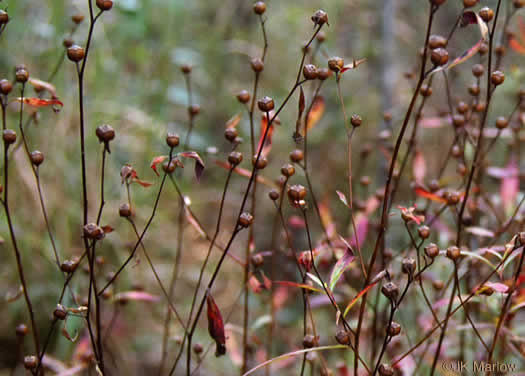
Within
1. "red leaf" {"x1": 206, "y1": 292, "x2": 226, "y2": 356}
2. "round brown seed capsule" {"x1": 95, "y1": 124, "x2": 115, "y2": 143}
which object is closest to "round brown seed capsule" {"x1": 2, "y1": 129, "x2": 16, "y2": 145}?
"round brown seed capsule" {"x1": 95, "y1": 124, "x2": 115, "y2": 143}

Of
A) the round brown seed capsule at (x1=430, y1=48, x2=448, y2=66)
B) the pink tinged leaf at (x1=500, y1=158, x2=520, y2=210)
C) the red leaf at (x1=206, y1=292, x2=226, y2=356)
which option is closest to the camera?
the round brown seed capsule at (x1=430, y1=48, x2=448, y2=66)

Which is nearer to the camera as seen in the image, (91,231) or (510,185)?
(91,231)

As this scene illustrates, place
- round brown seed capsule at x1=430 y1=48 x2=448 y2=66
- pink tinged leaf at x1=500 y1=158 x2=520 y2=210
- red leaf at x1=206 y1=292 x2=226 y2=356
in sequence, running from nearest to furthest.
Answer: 1. round brown seed capsule at x1=430 y1=48 x2=448 y2=66
2. red leaf at x1=206 y1=292 x2=226 y2=356
3. pink tinged leaf at x1=500 y1=158 x2=520 y2=210

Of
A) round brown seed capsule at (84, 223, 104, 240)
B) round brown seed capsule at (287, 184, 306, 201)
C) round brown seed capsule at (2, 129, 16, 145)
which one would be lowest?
round brown seed capsule at (84, 223, 104, 240)

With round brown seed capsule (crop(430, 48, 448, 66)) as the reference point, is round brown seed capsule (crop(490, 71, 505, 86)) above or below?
below

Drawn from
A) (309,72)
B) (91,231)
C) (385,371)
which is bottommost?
(385,371)

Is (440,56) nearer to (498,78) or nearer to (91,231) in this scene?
(498,78)

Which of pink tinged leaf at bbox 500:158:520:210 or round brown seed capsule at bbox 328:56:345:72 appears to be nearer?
round brown seed capsule at bbox 328:56:345:72

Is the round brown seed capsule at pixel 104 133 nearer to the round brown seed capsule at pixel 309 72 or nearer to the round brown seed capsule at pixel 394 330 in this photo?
the round brown seed capsule at pixel 309 72

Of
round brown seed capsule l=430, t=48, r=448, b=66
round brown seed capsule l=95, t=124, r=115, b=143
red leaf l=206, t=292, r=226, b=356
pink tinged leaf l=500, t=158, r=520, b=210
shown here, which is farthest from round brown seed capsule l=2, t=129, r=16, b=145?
pink tinged leaf l=500, t=158, r=520, b=210

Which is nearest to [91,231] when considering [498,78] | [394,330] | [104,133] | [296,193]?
[104,133]

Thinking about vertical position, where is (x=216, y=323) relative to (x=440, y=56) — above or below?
below

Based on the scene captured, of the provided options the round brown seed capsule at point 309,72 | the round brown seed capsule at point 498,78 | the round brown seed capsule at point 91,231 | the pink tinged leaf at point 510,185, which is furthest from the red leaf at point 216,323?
the pink tinged leaf at point 510,185

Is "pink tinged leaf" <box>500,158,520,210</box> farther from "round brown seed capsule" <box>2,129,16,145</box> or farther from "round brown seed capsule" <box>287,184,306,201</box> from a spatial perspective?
"round brown seed capsule" <box>2,129,16,145</box>
